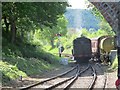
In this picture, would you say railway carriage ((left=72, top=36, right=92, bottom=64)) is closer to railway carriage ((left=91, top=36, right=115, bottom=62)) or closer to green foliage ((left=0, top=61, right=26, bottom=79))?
railway carriage ((left=91, top=36, right=115, bottom=62))

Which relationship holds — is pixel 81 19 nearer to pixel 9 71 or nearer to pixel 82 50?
pixel 82 50

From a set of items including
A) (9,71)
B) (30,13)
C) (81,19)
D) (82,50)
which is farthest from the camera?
(81,19)

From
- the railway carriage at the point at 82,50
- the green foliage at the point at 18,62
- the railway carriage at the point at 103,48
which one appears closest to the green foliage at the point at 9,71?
the green foliage at the point at 18,62

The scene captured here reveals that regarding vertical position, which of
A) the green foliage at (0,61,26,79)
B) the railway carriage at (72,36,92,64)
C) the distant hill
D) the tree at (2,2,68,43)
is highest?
the distant hill

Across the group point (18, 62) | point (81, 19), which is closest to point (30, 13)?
point (18, 62)

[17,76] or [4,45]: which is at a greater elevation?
[4,45]

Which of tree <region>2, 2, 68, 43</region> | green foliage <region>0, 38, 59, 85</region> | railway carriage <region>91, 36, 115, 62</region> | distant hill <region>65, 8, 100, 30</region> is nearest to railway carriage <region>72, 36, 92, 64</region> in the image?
railway carriage <region>91, 36, 115, 62</region>

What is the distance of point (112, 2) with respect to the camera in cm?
796

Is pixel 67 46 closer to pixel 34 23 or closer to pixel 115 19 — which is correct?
pixel 34 23

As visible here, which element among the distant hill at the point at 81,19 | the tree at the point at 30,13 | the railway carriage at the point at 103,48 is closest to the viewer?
the tree at the point at 30,13

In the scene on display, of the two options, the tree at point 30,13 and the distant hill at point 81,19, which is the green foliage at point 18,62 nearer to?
the tree at point 30,13

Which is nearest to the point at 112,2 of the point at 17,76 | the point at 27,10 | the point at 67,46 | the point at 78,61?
the point at 17,76

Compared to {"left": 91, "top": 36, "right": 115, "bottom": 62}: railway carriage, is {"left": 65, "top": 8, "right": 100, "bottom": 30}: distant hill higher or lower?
higher

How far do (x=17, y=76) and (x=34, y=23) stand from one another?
1068 cm
